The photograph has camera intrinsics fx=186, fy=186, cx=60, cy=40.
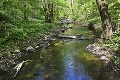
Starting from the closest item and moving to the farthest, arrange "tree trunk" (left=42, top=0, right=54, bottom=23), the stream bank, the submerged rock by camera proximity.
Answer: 1. the stream bank
2. the submerged rock
3. "tree trunk" (left=42, top=0, right=54, bottom=23)

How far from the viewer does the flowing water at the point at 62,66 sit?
433 inches

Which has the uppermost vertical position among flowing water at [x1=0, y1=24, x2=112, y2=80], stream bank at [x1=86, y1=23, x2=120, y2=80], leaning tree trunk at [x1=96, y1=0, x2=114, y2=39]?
leaning tree trunk at [x1=96, y1=0, x2=114, y2=39]

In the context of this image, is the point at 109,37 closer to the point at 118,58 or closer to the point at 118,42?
the point at 118,42

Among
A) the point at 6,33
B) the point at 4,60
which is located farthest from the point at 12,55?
the point at 6,33

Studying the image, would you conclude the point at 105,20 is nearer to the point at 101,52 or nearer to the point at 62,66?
the point at 101,52

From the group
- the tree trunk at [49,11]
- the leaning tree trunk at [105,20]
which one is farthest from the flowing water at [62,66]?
the tree trunk at [49,11]

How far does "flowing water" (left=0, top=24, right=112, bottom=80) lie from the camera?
1099cm

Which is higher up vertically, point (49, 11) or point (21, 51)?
point (49, 11)

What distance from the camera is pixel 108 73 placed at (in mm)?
11188

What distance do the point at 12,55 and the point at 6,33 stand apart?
3.09 metres

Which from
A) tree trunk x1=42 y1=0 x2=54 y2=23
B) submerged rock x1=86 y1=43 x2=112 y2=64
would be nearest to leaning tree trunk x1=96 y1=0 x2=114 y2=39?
submerged rock x1=86 y1=43 x2=112 y2=64

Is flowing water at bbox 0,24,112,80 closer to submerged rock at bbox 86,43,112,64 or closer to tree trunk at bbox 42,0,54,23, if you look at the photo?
submerged rock at bbox 86,43,112,64

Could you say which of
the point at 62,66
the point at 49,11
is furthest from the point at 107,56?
the point at 49,11

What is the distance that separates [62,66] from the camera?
12695 mm
